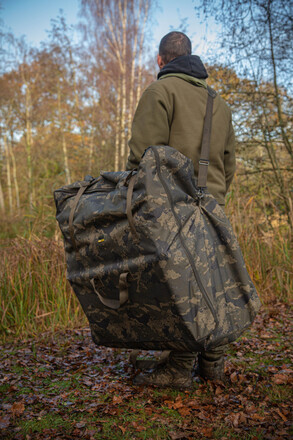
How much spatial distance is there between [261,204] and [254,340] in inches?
92.7

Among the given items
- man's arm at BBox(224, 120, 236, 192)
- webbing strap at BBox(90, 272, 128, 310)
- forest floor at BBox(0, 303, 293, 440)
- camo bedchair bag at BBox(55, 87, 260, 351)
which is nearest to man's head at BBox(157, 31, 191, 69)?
man's arm at BBox(224, 120, 236, 192)

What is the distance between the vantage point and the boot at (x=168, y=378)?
2.31 meters

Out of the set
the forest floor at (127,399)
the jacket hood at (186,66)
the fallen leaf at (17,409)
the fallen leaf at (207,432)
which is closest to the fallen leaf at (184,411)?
the forest floor at (127,399)

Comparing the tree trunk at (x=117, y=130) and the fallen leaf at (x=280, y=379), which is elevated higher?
the tree trunk at (x=117, y=130)

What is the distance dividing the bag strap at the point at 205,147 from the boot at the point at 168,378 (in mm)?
1119

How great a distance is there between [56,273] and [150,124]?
7.83 feet

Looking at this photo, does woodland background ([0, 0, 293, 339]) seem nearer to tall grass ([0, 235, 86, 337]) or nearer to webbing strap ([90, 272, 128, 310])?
tall grass ([0, 235, 86, 337])

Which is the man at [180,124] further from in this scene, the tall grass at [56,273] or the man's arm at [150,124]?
the tall grass at [56,273]

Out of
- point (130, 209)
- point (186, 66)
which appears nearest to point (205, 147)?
point (186, 66)

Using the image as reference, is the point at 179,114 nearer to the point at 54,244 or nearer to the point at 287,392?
the point at 287,392

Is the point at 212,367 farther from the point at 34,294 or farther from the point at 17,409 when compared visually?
the point at 34,294

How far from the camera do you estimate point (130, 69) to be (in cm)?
1630

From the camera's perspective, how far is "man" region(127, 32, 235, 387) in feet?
7.21

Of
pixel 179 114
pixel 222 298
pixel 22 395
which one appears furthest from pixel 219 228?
pixel 22 395
